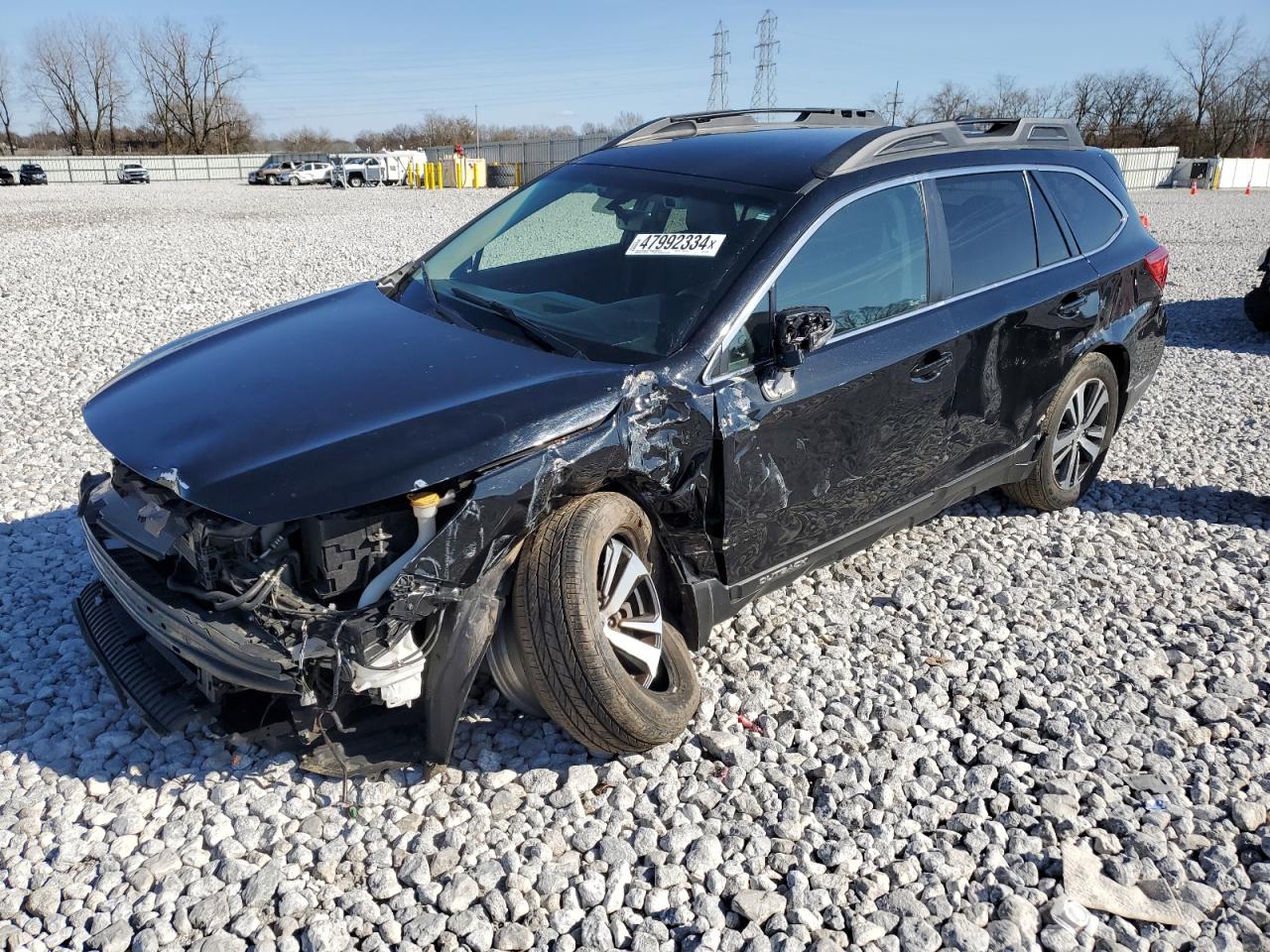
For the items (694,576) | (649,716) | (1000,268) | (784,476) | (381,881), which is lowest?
(381,881)

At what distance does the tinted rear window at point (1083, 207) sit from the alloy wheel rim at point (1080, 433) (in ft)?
2.32

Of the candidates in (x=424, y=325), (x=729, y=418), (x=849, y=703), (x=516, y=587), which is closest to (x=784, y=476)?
(x=729, y=418)

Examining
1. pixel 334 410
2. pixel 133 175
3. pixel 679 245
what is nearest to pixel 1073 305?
pixel 679 245

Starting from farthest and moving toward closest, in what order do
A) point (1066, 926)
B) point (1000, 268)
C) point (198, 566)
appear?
point (1000, 268), point (198, 566), point (1066, 926)

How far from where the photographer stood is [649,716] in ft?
10.1

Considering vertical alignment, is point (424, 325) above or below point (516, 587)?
above

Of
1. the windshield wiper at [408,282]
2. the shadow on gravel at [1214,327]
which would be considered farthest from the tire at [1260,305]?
the windshield wiper at [408,282]

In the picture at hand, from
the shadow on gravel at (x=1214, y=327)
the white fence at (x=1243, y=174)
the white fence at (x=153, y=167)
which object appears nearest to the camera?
the shadow on gravel at (x=1214, y=327)

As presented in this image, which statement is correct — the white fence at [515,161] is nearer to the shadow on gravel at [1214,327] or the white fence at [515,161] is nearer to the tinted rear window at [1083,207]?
the shadow on gravel at [1214,327]

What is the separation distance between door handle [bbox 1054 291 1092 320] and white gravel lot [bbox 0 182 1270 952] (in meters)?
1.14

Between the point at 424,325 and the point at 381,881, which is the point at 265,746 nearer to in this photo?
the point at 381,881

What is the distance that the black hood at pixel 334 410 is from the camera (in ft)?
8.78

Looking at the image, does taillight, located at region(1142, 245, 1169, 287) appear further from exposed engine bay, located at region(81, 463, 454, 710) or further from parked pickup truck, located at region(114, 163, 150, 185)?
parked pickup truck, located at region(114, 163, 150, 185)

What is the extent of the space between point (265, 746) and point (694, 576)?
1.47m
